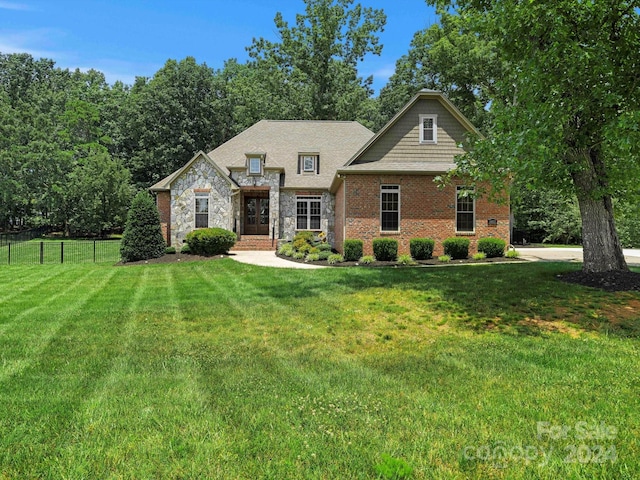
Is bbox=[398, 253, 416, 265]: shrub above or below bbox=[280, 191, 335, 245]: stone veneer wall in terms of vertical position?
below

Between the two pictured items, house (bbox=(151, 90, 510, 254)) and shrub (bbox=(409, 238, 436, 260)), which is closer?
shrub (bbox=(409, 238, 436, 260))

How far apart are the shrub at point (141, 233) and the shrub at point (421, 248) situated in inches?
417

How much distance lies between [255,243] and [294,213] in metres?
2.68

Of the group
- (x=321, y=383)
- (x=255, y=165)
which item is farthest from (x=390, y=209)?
(x=321, y=383)

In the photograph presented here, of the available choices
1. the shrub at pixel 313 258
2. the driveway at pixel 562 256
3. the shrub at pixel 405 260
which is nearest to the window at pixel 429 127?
the shrub at pixel 405 260

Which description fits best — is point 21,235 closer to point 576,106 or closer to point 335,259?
point 335,259

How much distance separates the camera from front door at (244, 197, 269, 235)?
22812 millimetres

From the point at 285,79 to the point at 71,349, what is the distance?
110 feet

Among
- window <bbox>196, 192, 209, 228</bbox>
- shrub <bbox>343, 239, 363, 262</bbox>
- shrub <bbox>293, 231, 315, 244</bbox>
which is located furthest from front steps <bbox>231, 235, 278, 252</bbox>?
shrub <bbox>343, 239, 363, 262</bbox>

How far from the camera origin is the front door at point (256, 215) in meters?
22.8

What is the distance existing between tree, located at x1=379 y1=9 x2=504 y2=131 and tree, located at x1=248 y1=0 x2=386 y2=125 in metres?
4.54

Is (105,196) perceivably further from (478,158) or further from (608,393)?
(608,393)

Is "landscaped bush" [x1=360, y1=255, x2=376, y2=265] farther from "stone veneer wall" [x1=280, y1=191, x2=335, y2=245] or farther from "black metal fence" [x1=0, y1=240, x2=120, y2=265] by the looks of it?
"black metal fence" [x1=0, y1=240, x2=120, y2=265]

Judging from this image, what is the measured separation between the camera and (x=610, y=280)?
784 cm
